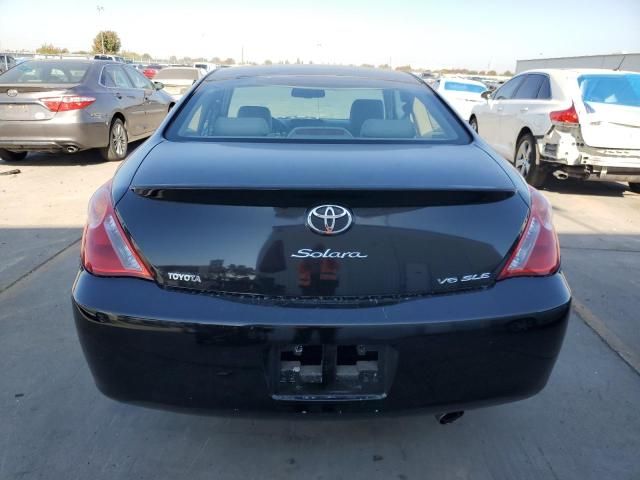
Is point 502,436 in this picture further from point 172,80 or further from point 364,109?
point 172,80

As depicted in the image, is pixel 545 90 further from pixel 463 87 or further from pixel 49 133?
pixel 463 87

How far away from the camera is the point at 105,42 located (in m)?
54.1

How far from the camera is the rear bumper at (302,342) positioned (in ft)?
5.54

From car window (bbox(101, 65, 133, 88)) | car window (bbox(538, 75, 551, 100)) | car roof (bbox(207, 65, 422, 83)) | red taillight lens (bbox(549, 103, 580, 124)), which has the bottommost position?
car window (bbox(101, 65, 133, 88))

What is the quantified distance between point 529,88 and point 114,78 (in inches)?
247

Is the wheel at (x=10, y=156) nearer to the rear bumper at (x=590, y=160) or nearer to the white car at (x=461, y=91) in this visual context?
the rear bumper at (x=590, y=160)

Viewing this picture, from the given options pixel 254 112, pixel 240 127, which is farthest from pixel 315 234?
pixel 254 112

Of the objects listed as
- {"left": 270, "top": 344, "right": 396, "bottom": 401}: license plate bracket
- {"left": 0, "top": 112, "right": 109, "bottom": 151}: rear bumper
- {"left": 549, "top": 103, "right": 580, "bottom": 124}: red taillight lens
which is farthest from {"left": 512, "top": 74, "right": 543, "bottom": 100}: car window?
{"left": 270, "top": 344, "right": 396, "bottom": 401}: license plate bracket

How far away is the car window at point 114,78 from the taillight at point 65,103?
0.86m

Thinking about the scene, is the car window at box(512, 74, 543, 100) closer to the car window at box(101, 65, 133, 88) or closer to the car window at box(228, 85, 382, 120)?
the car window at box(228, 85, 382, 120)

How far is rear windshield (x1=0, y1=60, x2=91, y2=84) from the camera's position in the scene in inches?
317

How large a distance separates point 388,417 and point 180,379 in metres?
0.68

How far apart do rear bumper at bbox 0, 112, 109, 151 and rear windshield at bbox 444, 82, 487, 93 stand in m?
9.65

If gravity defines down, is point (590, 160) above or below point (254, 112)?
below
